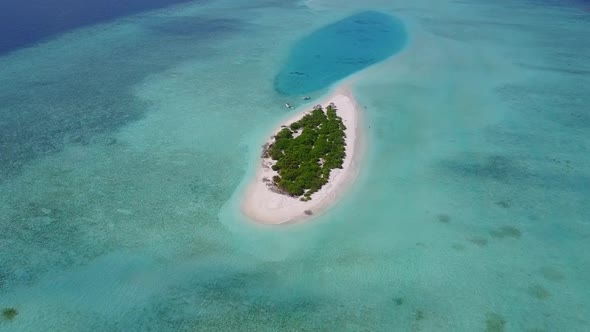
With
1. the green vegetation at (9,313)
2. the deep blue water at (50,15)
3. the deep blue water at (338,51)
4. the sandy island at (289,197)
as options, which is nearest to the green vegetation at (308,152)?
the sandy island at (289,197)

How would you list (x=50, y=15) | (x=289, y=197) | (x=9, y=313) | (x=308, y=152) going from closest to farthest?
(x=9, y=313) < (x=289, y=197) < (x=308, y=152) < (x=50, y=15)

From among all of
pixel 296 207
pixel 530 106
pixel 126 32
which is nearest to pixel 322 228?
pixel 296 207

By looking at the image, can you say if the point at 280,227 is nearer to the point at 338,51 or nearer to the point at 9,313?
the point at 9,313

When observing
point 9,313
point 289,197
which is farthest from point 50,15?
point 9,313

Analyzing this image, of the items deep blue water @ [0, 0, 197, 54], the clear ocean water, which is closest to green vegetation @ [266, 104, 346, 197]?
the clear ocean water

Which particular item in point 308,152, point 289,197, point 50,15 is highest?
point 50,15

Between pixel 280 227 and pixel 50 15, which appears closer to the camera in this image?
pixel 280 227

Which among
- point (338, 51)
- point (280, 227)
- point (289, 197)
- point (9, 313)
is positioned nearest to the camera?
point (9, 313)
